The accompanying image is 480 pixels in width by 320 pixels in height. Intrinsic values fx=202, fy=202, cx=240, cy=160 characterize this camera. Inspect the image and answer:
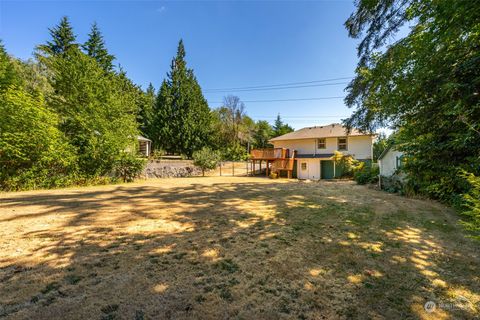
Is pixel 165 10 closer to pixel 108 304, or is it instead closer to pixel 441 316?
pixel 108 304

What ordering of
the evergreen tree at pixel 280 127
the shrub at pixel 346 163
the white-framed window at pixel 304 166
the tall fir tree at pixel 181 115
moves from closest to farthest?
1. the shrub at pixel 346 163
2. the white-framed window at pixel 304 166
3. the tall fir tree at pixel 181 115
4. the evergreen tree at pixel 280 127

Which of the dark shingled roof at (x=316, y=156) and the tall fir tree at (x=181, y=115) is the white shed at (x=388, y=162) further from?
the tall fir tree at (x=181, y=115)

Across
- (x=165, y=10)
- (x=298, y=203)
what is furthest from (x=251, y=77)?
(x=298, y=203)

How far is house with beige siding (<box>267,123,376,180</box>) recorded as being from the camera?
1886cm

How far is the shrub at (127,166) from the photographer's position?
13.4m

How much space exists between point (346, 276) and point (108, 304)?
2.76 meters

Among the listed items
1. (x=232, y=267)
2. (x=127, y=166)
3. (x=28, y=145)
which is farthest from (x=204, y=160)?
(x=232, y=267)

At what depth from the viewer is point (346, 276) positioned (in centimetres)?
261

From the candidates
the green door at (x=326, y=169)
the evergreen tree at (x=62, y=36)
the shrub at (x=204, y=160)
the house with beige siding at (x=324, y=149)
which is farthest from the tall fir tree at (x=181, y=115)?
the green door at (x=326, y=169)

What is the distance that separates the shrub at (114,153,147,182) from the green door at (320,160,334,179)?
16035 millimetres

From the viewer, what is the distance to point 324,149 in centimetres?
2027

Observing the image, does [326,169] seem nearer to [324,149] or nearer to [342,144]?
[324,149]

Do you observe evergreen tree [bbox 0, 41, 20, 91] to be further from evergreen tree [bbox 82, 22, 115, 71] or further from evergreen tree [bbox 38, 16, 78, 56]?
evergreen tree [bbox 38, 16, 78, 56]

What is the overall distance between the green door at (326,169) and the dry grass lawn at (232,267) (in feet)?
47.9
